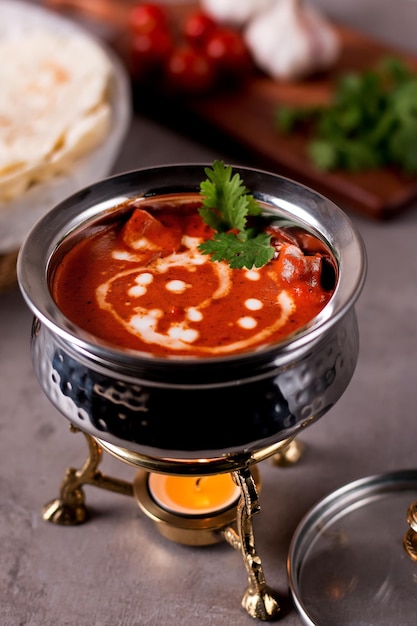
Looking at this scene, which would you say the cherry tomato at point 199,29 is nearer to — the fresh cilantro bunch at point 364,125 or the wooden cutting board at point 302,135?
the wooden cutting board at point 302,135

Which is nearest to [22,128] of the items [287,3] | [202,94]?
[202,94]

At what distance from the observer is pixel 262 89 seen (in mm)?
3533

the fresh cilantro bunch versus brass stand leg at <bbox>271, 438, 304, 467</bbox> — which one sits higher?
the fresh cilantro bunch

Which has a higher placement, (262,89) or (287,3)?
(287,3)

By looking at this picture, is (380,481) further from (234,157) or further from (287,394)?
(234,157)

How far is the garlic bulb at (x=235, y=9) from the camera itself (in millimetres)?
3754

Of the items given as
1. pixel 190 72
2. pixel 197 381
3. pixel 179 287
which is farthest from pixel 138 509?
pixel 190 72

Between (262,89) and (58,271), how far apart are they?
2.05 m

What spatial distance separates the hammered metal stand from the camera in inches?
65.7

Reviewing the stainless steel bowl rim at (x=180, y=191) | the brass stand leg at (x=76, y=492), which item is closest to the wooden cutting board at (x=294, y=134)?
the stainless steel bowl rim at (x=180, y=191)

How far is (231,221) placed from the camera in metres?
1.80

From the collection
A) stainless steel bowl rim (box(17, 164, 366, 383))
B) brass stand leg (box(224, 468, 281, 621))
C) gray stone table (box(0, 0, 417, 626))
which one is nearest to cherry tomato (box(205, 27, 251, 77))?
gray stone table (box(0, 0, 417, 626))

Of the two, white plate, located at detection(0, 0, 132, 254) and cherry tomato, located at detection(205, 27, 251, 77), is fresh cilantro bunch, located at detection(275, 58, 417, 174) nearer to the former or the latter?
cherry tomato, located at detection(205, 27, 251, 77)

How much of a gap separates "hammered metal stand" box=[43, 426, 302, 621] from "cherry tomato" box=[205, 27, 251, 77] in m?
1.90
